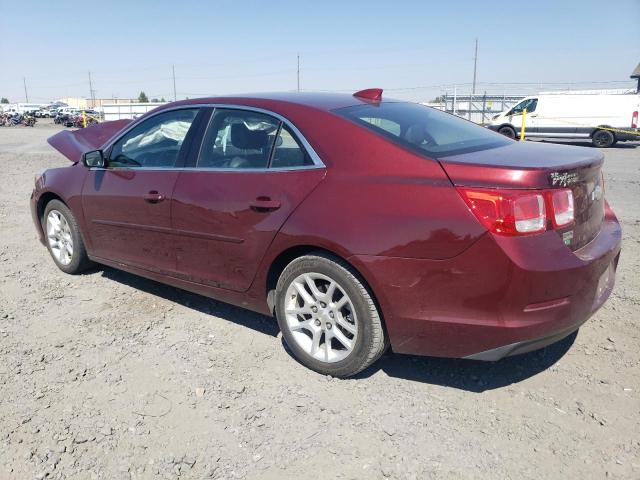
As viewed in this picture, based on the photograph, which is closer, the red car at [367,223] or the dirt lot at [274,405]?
the dirt lot at [274,405]

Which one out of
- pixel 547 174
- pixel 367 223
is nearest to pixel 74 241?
pixel 367 223

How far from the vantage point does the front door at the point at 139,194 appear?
3809mm

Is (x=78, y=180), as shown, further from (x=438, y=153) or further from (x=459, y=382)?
(x=459, y=382)

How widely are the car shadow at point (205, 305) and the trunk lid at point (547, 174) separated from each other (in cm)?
181

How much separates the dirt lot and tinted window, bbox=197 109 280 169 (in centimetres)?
118

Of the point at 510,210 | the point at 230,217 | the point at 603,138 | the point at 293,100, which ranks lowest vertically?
the point at 603,138

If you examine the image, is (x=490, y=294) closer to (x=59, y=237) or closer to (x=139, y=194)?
(x=139, y=194)

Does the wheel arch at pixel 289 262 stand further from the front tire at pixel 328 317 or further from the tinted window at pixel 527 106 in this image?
the tinted window at pixel 527 106

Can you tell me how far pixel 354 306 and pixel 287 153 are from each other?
39.1 inches

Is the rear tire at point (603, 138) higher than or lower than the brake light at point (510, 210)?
lower

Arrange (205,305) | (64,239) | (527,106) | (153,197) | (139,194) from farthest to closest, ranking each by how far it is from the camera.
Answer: (527,106) < (64,239) < (205,305) < (139,194) < (153,197)

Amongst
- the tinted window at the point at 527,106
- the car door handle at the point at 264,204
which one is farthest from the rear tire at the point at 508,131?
the car door handle at the point at 264,204

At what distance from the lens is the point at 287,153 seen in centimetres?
321

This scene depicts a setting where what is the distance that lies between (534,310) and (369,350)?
87 cm
